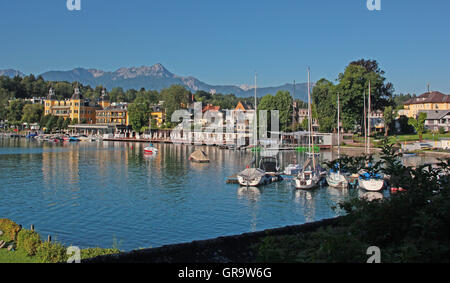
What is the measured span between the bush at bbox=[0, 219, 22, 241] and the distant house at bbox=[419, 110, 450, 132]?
105m

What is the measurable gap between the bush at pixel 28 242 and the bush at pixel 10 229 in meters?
1.12

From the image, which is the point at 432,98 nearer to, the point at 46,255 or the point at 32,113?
the point at 46,255

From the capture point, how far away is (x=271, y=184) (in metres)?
44.4

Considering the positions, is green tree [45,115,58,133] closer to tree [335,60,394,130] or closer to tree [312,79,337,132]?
tree [312,79,337,132]


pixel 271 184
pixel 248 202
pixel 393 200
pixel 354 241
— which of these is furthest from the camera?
A: pixel 271 184

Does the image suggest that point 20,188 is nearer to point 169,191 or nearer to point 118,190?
point 118,190

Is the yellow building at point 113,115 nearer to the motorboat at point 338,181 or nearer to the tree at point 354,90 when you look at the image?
the tree at point 354,90

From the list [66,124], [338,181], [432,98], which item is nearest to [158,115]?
[66,124]

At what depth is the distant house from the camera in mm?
102463

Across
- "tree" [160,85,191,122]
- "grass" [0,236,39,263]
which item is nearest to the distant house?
"tree" [160,85,191,122]

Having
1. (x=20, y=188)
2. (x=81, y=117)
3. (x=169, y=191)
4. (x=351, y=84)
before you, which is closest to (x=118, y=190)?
(x=169, y=191)

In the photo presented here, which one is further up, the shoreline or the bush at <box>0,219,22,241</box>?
the shoreline

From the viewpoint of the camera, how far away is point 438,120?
10419cm

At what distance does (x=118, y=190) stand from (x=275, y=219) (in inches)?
721
